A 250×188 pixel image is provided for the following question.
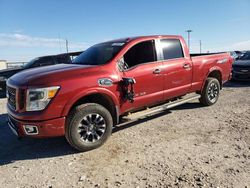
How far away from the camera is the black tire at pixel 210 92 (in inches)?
279

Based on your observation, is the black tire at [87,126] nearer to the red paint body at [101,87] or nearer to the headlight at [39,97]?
the red paint body at [101,87]

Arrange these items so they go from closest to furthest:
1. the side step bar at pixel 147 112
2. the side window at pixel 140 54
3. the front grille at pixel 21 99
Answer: the front grille at pixel 21 99, the side step bar at pixel 147 112, the side window at pixel 140 54

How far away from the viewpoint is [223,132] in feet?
16.9

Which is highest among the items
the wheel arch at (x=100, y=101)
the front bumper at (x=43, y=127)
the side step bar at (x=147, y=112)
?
the wheel arch at (x=100, y=101)

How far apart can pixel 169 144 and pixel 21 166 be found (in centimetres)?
253

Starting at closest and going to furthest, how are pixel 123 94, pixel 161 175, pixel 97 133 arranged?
pixel 161 175
pixel 97 133
pixel 123 94

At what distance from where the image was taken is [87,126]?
14.8 ft

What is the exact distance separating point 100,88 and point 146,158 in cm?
143

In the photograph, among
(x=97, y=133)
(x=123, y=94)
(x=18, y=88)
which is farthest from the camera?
(x=123, y=94)

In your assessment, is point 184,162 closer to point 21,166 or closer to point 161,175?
point 161,175

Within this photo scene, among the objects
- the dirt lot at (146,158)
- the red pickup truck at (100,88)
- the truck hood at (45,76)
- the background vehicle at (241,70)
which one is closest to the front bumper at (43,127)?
the red pickup truck at (100,88)

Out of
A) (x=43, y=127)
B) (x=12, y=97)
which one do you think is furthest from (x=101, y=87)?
(x=12, y=97)

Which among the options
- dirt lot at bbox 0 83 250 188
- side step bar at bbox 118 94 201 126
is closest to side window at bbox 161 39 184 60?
side step bar at bbox 118 94 201 126

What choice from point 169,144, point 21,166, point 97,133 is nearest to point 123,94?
point 97,133
